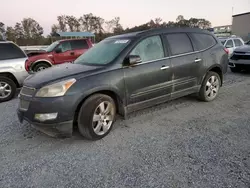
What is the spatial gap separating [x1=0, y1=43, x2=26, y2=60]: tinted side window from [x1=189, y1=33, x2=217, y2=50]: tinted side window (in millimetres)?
5160

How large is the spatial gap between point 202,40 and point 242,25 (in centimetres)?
5187

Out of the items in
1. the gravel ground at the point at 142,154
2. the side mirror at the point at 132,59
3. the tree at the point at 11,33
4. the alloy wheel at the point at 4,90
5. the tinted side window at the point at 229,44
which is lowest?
the gravel ground at the point at 142,154

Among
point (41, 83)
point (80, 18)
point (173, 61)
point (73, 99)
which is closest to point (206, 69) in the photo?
point (173, 61)

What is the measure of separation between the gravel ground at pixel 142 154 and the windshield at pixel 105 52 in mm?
1305

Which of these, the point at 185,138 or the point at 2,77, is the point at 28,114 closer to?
the point at 185,138

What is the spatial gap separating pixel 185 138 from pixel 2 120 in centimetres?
382

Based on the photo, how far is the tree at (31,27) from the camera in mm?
41334

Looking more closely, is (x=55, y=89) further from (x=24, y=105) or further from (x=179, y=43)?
(x=179, y=43)

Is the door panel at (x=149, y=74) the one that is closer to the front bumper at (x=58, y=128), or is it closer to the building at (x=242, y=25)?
the front bumper at (x=58, y=128)

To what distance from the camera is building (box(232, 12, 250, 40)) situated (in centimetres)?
4575

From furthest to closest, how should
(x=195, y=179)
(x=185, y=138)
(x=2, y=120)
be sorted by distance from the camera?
(x=2, y=120)
(x=185, y=138)
(x=195, y=179)

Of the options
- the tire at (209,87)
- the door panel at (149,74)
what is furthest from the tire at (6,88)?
the tire at (209,87)

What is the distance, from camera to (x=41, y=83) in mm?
3098

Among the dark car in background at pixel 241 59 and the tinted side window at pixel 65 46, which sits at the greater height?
the tinted side window at pixel 65 46
